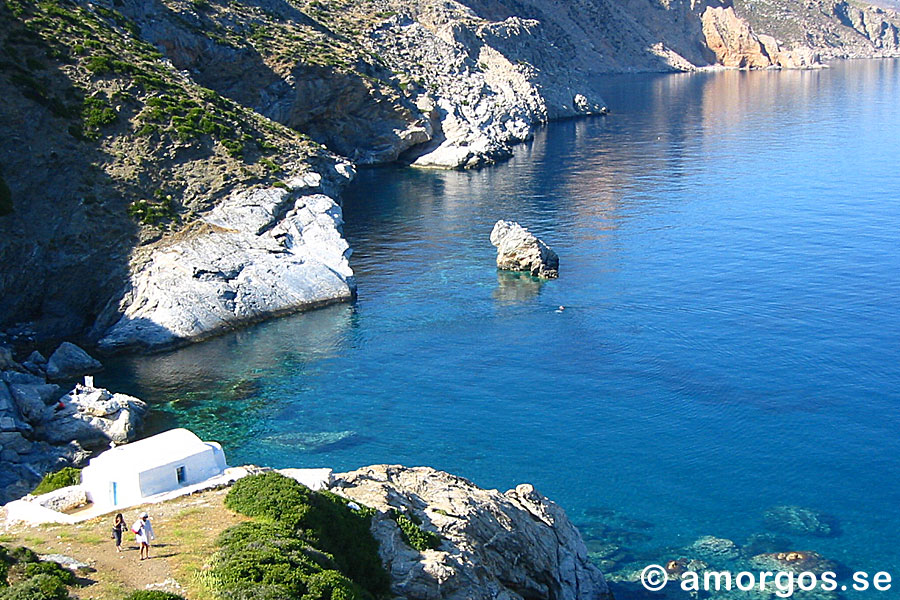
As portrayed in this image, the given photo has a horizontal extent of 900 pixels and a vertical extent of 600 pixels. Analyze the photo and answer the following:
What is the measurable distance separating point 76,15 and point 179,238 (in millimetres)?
33965

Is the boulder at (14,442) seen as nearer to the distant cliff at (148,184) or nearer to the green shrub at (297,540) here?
the distant cliff at (148,184)

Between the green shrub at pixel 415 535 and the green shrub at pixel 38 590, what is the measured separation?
471 inches

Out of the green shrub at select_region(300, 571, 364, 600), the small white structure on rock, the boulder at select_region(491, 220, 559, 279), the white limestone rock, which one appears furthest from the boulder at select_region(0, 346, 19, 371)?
the boulder at select_region(491, 220, 559, 279)

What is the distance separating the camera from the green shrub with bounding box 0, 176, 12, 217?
75.5 meters

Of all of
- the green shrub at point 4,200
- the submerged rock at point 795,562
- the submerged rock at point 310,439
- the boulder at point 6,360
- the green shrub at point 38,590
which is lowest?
the submerged rock at point 795,562

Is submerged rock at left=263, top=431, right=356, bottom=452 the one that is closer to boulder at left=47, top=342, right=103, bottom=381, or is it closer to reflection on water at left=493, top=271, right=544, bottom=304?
boulder at left=47, top=342, right=103, bottom=381

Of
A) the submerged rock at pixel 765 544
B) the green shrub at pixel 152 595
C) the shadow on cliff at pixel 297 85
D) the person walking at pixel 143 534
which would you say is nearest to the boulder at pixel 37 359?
the person walking at pixel 143 534

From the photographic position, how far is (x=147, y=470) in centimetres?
3334

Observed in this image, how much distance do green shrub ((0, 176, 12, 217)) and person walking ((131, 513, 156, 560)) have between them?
5578cm

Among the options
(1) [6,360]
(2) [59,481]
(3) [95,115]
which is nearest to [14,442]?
(1) [6,360]

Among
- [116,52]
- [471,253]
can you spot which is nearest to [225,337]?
[471,253]

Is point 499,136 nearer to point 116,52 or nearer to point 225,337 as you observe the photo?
point 116,52

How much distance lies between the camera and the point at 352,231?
10481 cm

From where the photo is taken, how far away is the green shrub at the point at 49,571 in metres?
26.0
